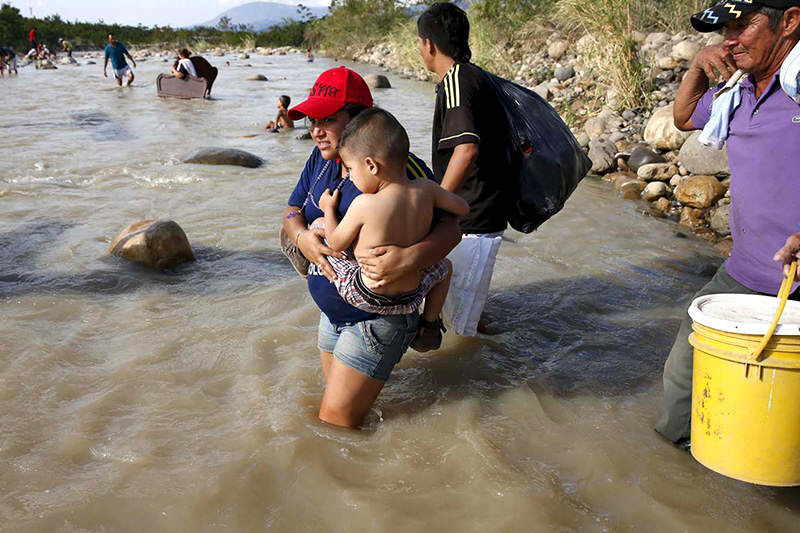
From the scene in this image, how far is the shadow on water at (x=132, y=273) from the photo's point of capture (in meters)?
4.85

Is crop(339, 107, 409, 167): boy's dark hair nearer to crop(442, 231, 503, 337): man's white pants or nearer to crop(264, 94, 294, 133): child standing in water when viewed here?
crop(442, 231, 503, 337): man's white pants

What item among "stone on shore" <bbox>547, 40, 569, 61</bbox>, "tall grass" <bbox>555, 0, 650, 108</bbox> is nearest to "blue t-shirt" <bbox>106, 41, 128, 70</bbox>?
"stone on shore" <bbox>547, 40, 569, 61</bbox>

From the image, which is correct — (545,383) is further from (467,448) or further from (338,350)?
(338,350)

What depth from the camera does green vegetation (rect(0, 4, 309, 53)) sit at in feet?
160

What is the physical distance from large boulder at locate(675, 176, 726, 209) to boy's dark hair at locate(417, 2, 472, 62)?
4.47 m

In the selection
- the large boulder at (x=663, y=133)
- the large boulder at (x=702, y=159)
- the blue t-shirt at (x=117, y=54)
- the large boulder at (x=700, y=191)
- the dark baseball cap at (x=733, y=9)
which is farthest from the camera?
the blue t-shirt at (x=117, y=54)

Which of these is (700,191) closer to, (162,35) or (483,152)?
(483,152)

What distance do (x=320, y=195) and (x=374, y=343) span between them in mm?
701

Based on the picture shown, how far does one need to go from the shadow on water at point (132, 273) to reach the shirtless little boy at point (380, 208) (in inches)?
95.0

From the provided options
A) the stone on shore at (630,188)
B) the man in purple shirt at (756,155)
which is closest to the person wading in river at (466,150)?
the man in purple shirt at (756,155)

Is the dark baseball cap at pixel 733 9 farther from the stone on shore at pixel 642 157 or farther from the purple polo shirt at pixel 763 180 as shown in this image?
the stone on shore at pixel 642 157

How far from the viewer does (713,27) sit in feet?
8.89

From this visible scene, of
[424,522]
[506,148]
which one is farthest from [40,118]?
[424,522]

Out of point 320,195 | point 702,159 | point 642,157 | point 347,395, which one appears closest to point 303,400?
point 347,395
